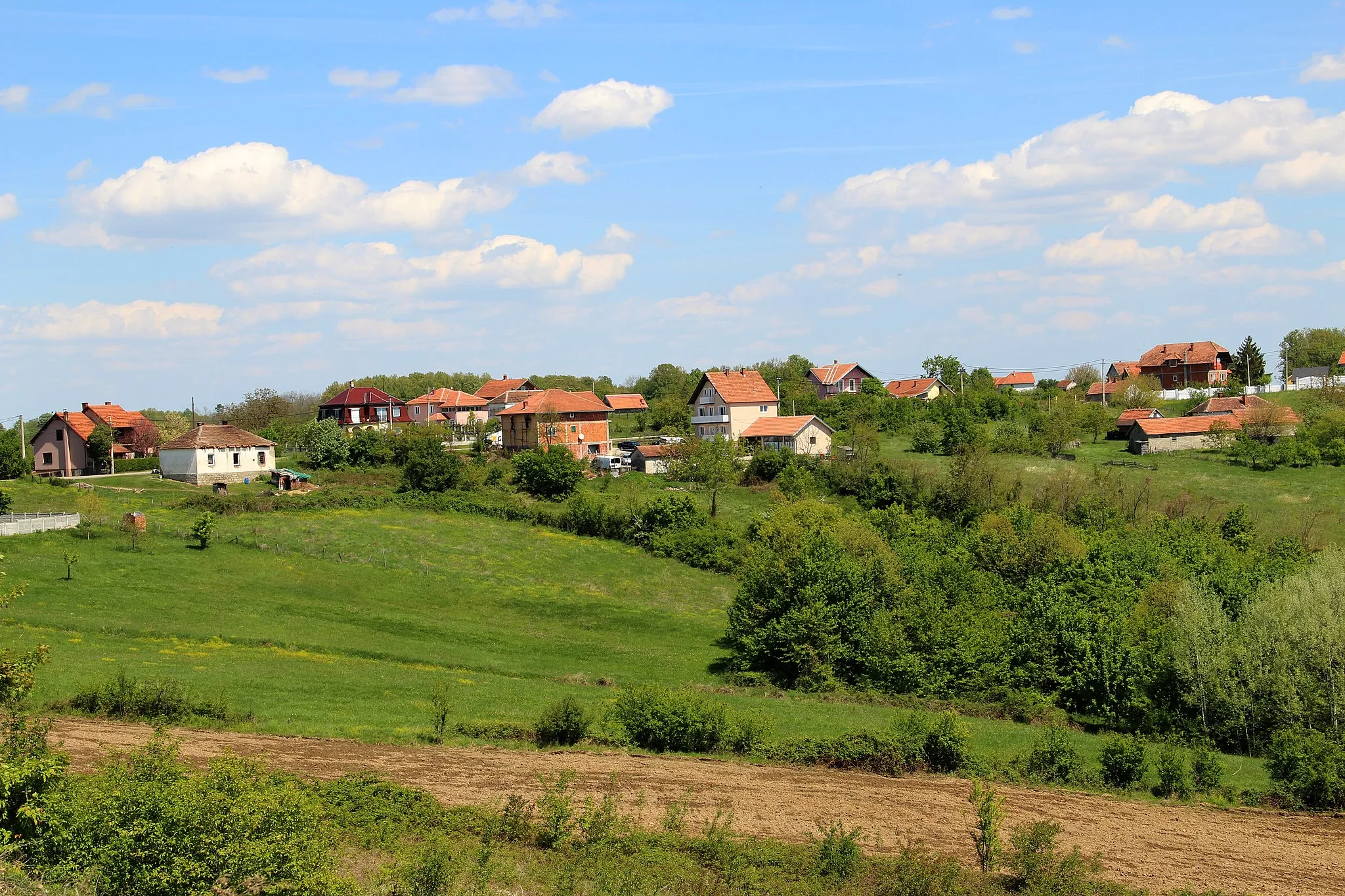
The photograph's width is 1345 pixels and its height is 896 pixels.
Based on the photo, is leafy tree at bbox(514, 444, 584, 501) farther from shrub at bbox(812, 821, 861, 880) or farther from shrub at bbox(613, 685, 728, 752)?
shrub at bbox(812, 821, 861, 880)

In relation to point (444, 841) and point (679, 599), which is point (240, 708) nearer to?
point (444, 841)

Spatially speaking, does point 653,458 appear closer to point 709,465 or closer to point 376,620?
point 709,465

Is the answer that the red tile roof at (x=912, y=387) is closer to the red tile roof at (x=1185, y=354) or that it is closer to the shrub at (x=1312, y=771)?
the red tile roof at (x=1185, y=354)

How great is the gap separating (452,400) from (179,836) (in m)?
115

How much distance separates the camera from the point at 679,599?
60.7m

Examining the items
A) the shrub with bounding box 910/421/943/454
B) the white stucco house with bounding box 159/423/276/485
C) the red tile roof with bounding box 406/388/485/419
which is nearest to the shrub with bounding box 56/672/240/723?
the white stucco house with bounding box 159/423/276/485

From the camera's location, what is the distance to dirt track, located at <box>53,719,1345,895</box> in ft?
78.7

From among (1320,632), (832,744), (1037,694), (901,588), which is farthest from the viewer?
(901,588)

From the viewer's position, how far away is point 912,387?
153 m

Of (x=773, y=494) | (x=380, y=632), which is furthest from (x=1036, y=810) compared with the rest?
(x=773, y=494)

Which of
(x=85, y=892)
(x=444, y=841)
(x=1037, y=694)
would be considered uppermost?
(x=85, y=892)

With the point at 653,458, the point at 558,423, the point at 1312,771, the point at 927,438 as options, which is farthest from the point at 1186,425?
the point at 1312,771

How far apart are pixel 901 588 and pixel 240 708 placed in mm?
30672

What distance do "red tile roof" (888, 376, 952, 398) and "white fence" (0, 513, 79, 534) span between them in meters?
110
